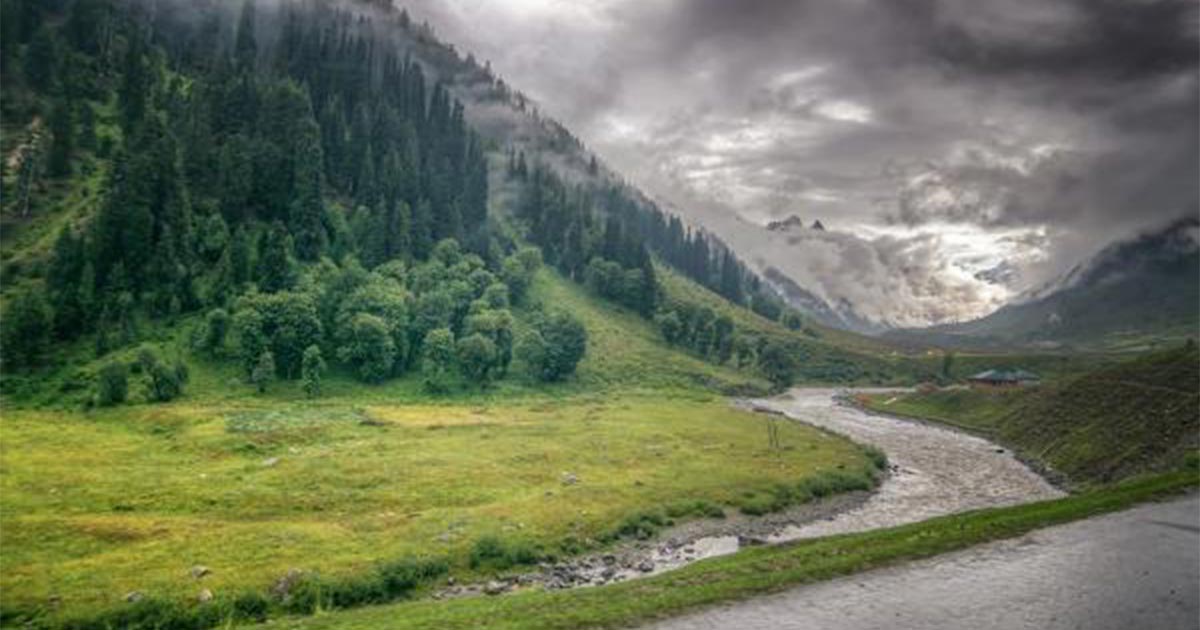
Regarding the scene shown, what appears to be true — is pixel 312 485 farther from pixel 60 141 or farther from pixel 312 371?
pixel 60 141

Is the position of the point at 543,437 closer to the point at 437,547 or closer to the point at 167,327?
the point at 437,547

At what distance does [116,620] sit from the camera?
4059 centimetres

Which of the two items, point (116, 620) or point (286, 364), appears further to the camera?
point (286, 364)

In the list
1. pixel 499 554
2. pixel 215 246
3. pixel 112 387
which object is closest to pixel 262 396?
pixel 112 387

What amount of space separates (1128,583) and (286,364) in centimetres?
12362

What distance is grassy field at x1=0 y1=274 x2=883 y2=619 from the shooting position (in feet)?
159

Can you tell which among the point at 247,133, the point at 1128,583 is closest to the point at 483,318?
the point at 247,133

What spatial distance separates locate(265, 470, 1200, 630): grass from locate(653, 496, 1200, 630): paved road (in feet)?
4.12

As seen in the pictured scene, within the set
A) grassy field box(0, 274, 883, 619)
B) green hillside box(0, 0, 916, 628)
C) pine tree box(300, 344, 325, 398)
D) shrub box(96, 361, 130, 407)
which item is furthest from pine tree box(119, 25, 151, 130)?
shrub box(96, 361, 130, 407)

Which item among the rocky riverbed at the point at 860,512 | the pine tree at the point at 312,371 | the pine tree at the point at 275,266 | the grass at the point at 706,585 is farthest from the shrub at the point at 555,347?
the grass at the point at 706,585

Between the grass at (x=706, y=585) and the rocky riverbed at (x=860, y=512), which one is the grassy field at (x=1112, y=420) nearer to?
the rocky riverbed at (x=860, y=512)

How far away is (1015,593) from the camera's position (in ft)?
111

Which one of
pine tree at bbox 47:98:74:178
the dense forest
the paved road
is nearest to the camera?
the paved road

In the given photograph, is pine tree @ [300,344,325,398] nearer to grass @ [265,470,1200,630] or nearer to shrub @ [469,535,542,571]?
shrub @ [469,535,542,571]
